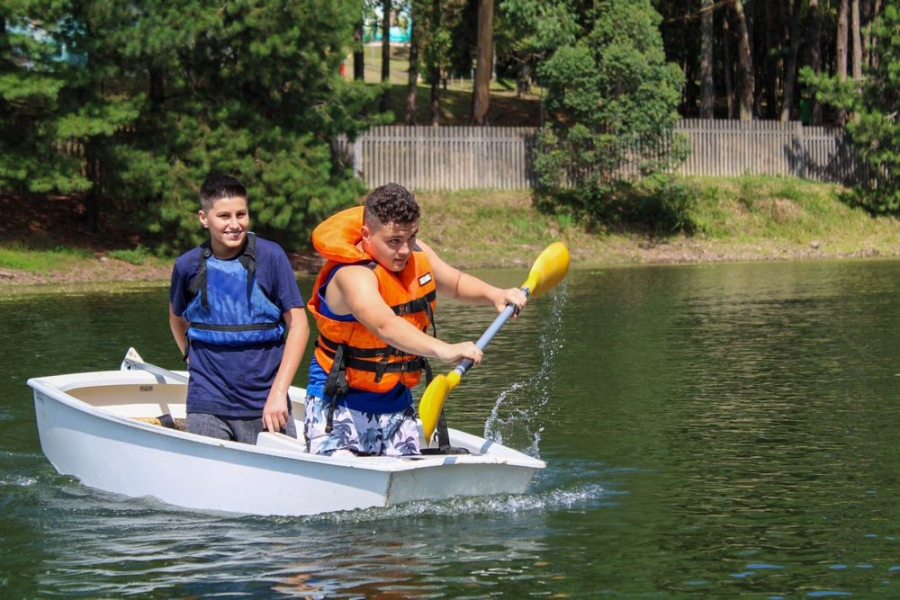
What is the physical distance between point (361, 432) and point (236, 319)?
1.07 m

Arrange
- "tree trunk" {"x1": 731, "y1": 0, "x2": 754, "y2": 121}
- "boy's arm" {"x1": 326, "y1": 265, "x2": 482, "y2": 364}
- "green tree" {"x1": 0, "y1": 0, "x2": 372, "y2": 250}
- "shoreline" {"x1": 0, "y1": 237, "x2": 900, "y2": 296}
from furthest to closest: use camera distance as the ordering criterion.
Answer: "tree trunk" {"x1": 731, "y1": 0, "x2": 754, "y2": 121} < "green tree" {"x1": 0, "y1": 0, "x2": 372, "y2": 250} < "shoreline" {"x1": 0, "y1": 237, "x2": 900, "y2": 296} < "boy's arm" {"x1": 326, "y1": 265, "x2": 482, "y2": 364}

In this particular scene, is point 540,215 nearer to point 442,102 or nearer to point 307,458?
point 442,102

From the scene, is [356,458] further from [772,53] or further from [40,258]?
[772,53]

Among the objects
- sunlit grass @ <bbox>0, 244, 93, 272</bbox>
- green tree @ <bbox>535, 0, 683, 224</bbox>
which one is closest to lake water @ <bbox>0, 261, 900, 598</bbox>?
sunlit grass @ <bbox>0, 244, 93, 272</bbox>

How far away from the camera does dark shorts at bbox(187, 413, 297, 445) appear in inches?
319

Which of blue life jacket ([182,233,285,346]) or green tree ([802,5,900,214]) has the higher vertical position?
green tree ([802,5,900,214])

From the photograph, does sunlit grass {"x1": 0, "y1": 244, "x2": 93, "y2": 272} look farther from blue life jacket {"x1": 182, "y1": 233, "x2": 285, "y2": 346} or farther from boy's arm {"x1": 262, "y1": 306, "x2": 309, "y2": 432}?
boy's arm {"x1": 262, "y1": 306, "x2": 309, "y2": 432}

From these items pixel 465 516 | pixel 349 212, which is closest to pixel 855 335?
pixel 465 516

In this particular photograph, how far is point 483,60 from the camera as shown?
34531 millimetres

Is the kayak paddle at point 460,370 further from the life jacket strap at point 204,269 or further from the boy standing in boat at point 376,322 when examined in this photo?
the life jacket strap at point 204,269

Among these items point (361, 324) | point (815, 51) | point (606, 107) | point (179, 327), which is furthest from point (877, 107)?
point (361, 324)

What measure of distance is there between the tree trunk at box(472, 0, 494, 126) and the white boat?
25922 mm

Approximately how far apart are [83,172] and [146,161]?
2.55m

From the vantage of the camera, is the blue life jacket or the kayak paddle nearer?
the kayak paddle
